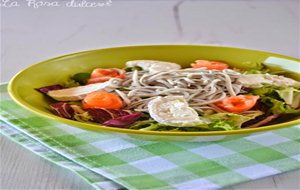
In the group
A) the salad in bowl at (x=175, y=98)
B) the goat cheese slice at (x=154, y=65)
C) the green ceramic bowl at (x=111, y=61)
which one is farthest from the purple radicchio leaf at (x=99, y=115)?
the goat cheese slice at (x=154, y=65)

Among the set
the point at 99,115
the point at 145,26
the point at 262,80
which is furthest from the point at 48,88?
the point at 145,26

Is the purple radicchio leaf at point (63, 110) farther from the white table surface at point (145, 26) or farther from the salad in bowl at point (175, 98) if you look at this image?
the white table surface at point (145, 26)

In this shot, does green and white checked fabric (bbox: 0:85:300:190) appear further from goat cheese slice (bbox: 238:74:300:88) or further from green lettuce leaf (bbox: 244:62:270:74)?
green lettuce leaf (bbox: 244:62:270:74)

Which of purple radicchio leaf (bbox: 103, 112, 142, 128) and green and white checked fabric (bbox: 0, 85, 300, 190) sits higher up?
purple radicchio leaf (bbox: 103, 112, 142, 128)

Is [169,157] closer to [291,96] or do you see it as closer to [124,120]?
[124,120]

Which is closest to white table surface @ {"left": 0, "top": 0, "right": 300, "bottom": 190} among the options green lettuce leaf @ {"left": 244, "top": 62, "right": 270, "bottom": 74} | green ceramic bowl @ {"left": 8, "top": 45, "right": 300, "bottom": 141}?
green ceramic bowl @ {"left": 8, "top": 45, "right": 300, "bottom": 141}

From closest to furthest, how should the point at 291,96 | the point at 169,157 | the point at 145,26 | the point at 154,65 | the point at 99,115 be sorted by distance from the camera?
the point at 169,157, the point at 99,115, the point at 291,96, the point at 154,65, the point at 145,26
